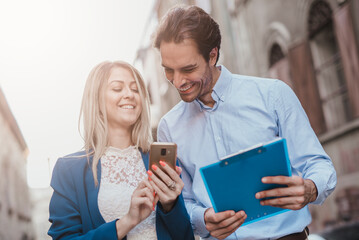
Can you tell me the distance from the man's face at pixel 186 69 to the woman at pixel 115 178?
206 mm

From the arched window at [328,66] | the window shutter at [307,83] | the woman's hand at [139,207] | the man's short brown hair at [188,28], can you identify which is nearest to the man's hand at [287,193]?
the woman's hand at [139,207]

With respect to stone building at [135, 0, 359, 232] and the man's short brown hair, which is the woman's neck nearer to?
the man's short brown hair

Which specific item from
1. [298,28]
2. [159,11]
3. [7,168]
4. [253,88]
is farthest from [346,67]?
[159,11]

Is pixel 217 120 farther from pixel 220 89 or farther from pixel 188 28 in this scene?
pixel 188 28

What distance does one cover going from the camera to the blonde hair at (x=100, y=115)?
208cm

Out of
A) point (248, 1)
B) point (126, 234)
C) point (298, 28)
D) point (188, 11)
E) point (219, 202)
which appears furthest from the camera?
point (248, 1)

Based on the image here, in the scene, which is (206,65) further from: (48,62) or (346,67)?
(346,67)

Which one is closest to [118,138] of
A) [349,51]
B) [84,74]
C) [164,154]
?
[164,154]

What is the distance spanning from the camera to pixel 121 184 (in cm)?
203

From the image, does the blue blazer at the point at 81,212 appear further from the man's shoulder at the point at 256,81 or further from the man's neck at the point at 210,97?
the man's shoulder at the point at 256,81

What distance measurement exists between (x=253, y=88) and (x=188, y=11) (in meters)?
0.56

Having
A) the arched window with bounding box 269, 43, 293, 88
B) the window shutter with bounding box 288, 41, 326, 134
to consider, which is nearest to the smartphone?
the window shutter with bounding box 288, 41, 326, 134

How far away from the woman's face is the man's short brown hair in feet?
0.91

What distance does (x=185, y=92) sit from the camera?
6.83 ft
